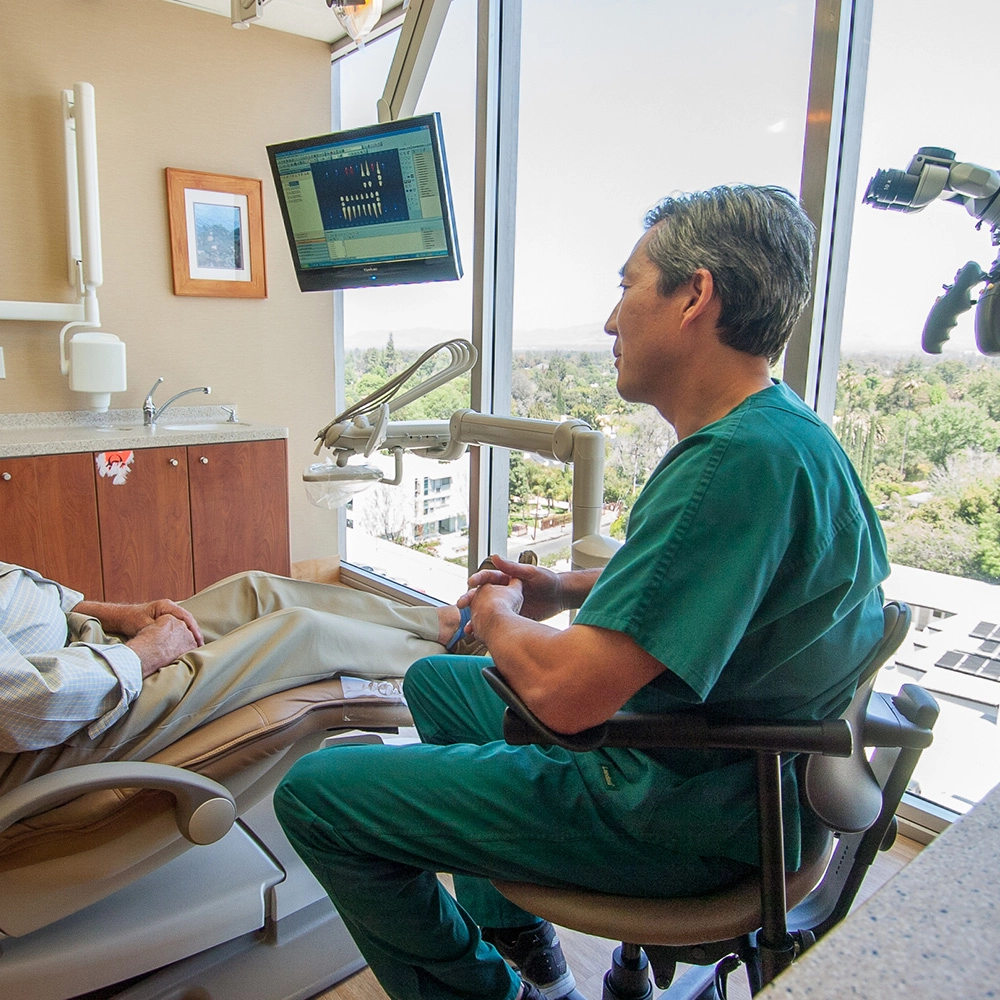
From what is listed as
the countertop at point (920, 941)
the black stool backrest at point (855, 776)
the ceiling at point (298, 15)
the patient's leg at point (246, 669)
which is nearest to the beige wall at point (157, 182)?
the ceiling at point (298, 15)

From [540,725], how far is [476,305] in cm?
232

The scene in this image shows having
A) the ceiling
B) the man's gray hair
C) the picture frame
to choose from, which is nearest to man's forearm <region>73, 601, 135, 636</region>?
the man's gray hair

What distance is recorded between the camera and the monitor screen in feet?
7.68

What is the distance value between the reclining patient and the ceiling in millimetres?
2658

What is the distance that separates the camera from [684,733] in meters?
0.93

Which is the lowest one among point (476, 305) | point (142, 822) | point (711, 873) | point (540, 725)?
point (142, 822)

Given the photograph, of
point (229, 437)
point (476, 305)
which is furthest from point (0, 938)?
point (476, 305)

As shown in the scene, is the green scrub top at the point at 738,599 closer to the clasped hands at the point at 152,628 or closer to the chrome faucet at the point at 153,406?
the clasped hands at the point at 152,628

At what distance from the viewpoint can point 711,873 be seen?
1.02 meters

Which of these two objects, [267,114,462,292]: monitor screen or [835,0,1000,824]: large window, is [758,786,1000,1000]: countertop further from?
[267,114,462,292]: monitor screen

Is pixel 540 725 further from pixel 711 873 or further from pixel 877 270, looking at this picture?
pixel 877 270

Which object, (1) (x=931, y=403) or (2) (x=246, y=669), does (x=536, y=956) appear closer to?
(2) (x=246, y=669)

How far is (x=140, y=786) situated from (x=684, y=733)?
85 centimetres

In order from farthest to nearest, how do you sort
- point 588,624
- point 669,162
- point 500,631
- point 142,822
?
point 669,162 → point 142,822 → point 500,631 → point 588,624
